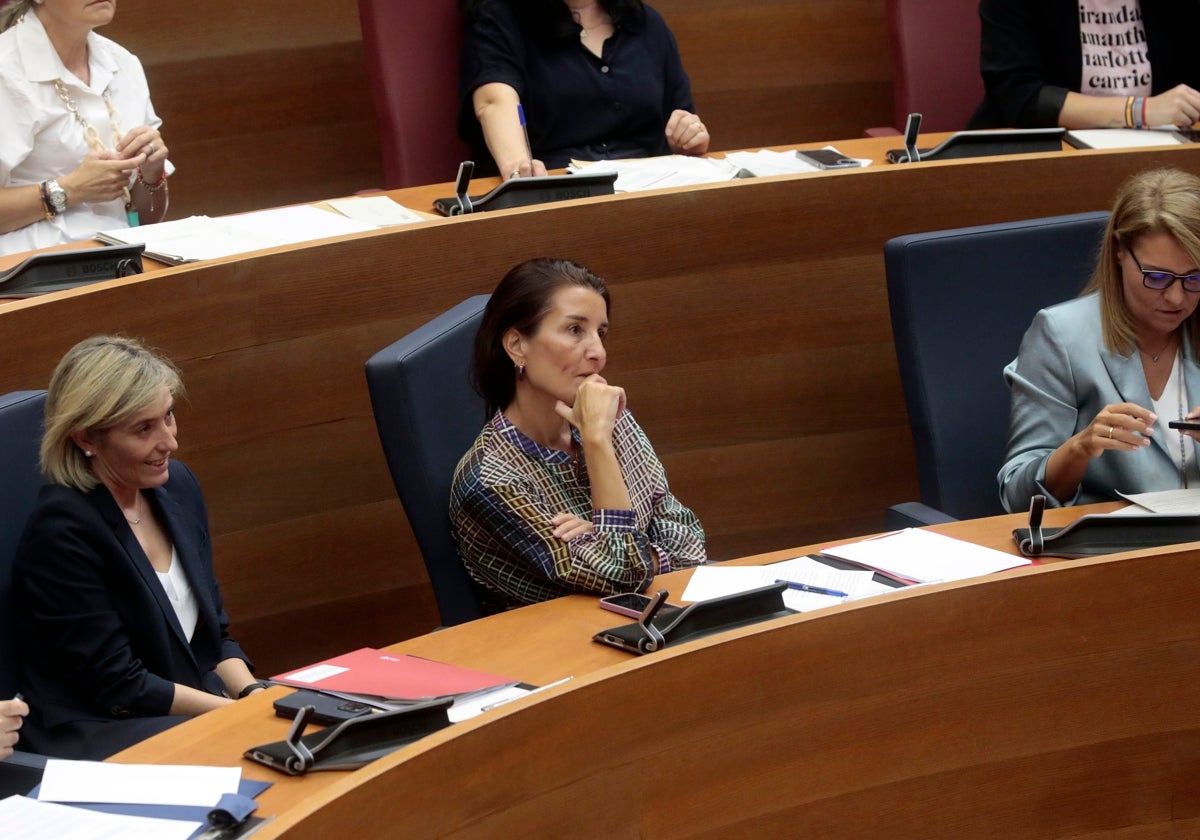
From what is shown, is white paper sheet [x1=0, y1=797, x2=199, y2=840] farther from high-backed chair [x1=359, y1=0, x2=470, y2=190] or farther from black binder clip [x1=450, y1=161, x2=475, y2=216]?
high-backed chair [x1=359, y1=0, x2=470, y2=190]

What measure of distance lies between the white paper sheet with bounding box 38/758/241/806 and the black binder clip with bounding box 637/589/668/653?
459 mm

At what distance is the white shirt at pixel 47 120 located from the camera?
2.83 meters

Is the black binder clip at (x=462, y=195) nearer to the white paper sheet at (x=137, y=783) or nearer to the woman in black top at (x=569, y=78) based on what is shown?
the woman in black top at (x=569, y=78)

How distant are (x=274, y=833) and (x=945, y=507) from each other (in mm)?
1590

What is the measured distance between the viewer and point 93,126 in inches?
116

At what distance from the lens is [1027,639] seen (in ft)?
5.28

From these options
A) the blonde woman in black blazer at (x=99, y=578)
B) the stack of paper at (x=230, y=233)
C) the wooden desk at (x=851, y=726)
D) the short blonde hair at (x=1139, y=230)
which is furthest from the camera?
the stack of paper at (x=230, y=233)

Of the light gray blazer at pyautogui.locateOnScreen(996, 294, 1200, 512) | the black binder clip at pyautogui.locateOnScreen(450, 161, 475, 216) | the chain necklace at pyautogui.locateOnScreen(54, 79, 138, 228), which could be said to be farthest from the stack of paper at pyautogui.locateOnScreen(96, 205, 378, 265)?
the light gray blazer at pyautogui.locateOnScreen(996, 294, 1200, 512)

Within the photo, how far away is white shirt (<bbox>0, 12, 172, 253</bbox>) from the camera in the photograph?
2.83 m

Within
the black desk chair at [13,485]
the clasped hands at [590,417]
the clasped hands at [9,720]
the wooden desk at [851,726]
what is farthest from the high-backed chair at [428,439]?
the clasped hands at [9,720]

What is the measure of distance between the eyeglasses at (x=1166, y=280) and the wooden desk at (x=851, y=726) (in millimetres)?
647

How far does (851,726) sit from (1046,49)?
2.42 metres

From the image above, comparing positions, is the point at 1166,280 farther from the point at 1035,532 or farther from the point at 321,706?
the point at 321,706

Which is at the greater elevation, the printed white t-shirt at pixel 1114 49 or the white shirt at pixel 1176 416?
the printed white t-shirt at pixel 1114 49
